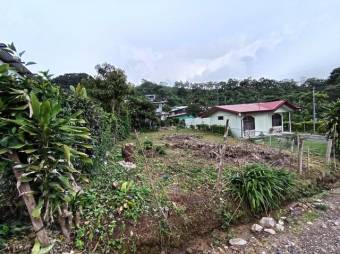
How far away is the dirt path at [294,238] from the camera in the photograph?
3.76 metres

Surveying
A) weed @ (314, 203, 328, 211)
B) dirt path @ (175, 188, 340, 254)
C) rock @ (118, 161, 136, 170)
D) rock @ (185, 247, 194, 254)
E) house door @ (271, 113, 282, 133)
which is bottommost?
dirt path @ (175, 188, 340, 254)

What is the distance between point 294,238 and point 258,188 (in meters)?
1.01

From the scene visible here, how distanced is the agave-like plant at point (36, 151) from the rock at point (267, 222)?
3.43 m

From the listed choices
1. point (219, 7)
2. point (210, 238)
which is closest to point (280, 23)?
point (219, 7)

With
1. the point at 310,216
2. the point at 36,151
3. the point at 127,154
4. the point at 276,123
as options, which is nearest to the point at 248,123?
the point at 276,123

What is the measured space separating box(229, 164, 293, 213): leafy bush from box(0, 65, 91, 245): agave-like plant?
10.4 ft

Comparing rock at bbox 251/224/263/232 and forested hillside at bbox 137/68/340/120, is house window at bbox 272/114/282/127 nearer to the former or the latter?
forested hillside at bbox 137/68/340/120

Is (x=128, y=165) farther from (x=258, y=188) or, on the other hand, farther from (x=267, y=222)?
(x=267, y=222)

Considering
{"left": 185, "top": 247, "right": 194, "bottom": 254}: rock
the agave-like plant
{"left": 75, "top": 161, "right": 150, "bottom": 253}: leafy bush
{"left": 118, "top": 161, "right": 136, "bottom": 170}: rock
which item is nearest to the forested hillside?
{"left": 118, "top": 161, "right": 136, "bottom": 170}: rock

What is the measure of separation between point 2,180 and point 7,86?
1.20 m

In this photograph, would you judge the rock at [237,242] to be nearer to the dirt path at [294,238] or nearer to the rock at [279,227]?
the dirt path at [294,238]

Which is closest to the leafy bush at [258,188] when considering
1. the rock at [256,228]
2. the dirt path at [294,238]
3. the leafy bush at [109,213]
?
the rock at [256,228]

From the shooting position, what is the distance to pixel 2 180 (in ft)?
9.75

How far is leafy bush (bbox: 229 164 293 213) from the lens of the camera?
14.9 feet
